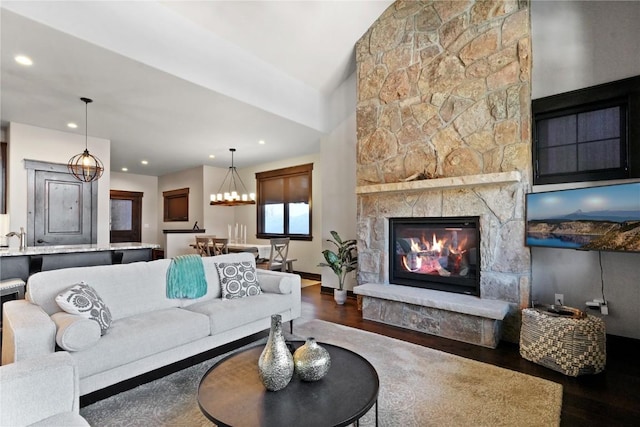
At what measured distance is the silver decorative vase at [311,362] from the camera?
1653mm

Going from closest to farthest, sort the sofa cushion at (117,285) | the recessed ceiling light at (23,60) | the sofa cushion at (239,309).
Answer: the sofa cushion at (117,285), the sofa cushion at (239,309), the recessed ceiling light at (23,60)

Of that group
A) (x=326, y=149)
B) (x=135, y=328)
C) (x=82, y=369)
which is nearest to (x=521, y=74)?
(x=326, y=149)

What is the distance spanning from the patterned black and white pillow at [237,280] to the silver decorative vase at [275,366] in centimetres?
169

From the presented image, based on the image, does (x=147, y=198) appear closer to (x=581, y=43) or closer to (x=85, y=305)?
(x=85, y=305)

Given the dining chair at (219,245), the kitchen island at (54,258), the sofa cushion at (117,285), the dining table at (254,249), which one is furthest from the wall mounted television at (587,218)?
the kitchen island at (54,258)

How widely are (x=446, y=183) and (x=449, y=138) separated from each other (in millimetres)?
596

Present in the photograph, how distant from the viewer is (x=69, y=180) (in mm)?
5371

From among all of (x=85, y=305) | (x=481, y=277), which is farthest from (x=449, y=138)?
(x=85, y=305)

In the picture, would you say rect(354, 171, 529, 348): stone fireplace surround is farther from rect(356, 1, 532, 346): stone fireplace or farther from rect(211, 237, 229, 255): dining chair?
rect(211, 237, 229, 255): dining chair

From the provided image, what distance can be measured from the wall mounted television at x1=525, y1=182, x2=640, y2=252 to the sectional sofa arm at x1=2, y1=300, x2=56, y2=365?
12.7ft

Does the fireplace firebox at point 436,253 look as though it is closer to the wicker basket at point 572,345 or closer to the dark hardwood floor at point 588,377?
the dark hardwood floor at point 588,377

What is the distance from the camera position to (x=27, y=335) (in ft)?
5.92

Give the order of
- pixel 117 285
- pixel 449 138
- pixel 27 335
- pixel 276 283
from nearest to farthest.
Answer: pixel 27 335 < pixel 117 285 < pixel 276 283 < pixel 449 138

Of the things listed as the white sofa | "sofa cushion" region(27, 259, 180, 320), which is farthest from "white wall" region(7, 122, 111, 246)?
the white sofa
